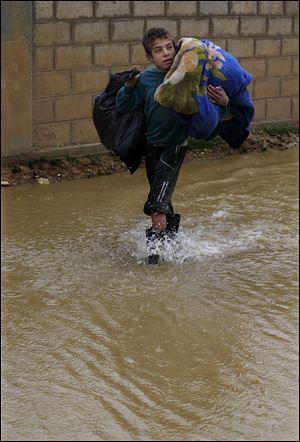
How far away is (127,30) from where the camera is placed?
980 cm

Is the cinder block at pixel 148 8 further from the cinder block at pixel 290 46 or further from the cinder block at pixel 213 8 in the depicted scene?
the cinder block at pixel 290 46

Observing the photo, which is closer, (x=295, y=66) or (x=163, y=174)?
(x=163, y=174)

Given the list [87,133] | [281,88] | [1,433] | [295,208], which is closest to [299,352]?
[1,433]

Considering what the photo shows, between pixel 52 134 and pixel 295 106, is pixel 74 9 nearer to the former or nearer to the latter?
pixel 52 134

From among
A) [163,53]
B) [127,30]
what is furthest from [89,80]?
[163,53]

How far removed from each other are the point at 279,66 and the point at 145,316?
20.2 ft

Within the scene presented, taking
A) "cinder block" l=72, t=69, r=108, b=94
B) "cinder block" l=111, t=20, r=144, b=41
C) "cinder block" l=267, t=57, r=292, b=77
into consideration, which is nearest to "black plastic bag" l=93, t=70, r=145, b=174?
"cinder block" l=72, t=69, r=108, b=94

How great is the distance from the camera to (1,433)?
4.38m

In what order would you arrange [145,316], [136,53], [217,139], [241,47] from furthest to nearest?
1. [241,47]
2. [217,139]
3. [136,53]
4. [145,316]

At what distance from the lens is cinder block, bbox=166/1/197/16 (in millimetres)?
10117

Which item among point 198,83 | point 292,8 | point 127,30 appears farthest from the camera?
point 292,8

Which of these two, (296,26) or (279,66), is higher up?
(296,26)

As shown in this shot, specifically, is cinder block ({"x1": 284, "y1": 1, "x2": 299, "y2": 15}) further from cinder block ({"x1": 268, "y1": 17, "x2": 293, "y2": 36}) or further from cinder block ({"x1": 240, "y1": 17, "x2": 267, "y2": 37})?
cinder block ({"x1": 240, "y1": 17, "x2": 267, "y2": 37})

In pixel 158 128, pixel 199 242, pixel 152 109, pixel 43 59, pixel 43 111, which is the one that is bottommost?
pixel 199 242
